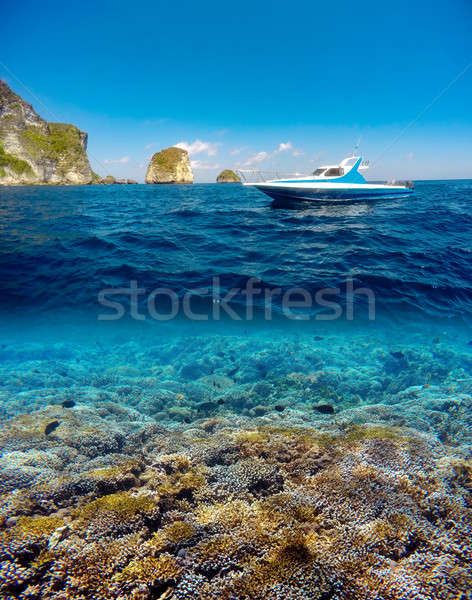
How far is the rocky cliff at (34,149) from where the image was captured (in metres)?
82.5

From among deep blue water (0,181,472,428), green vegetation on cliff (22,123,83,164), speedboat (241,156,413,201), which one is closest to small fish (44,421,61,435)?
deep blue water (0,181,472,428)

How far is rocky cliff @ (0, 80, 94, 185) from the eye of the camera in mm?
82500

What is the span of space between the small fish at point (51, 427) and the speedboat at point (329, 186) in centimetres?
2230

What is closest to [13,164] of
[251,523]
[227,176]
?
[227,176]

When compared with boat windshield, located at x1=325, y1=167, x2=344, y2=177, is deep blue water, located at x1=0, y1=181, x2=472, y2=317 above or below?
below

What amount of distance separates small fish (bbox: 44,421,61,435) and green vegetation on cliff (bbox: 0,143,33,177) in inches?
4062

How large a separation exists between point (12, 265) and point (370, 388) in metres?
17.9

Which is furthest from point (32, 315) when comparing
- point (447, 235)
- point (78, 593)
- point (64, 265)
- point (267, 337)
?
point (447, 235)

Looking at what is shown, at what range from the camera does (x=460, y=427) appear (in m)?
7.20

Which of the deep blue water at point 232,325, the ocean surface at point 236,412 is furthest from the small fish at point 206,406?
the deep blue water at point 232,325

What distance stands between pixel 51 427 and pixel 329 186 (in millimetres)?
25602

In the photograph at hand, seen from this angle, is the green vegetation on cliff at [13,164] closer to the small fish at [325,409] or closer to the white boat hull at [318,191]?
the white boat hull at [318,191]

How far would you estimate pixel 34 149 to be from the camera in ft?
290

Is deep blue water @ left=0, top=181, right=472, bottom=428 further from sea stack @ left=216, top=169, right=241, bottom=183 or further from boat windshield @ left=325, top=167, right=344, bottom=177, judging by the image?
sea stack @ left=216, top=169, right=241, bottom=183
